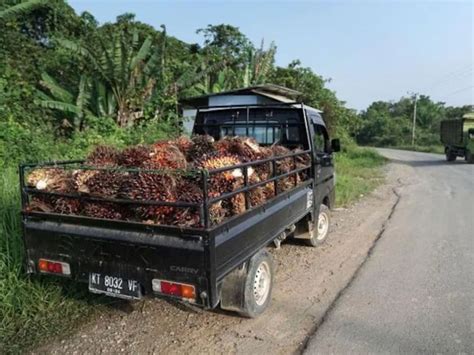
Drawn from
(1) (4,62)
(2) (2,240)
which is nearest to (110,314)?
(2) (2,240)

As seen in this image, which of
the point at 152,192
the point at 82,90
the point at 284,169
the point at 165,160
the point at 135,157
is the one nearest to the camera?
the point at 152,192

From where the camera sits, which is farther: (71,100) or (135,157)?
(71,100)

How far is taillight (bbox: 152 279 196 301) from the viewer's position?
111 inches

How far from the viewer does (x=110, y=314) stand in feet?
12.0

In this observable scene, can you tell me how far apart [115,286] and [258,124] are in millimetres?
3307

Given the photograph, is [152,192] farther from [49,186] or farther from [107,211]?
[49,186]

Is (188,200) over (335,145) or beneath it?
beneath

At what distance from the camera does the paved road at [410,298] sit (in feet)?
10.5

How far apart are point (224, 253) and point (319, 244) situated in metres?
3.31

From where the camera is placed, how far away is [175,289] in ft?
9.41

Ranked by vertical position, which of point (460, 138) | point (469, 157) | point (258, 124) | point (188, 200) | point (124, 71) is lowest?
point (469, 157)

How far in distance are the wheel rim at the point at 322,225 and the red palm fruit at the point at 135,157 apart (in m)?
3.06

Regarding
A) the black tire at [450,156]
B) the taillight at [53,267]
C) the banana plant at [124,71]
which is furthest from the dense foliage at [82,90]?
the black tire at [450,156]

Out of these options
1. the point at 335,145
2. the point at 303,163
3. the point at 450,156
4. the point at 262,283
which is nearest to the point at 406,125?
the point at 450,156
